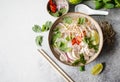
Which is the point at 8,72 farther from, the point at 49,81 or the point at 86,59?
the point at 86,59

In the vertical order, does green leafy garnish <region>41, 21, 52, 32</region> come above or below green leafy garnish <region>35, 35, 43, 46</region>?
above

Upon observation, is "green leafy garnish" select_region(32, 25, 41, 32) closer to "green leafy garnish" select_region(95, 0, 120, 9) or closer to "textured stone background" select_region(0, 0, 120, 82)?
"textured stone background" select_region(0, 0, 120, 82)

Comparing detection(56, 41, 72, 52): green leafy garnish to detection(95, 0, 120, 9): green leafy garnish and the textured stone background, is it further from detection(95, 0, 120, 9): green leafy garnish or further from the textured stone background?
detection(95, 0, 120, 9): green leafy garnish

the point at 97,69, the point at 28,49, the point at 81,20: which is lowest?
the point at 97,69

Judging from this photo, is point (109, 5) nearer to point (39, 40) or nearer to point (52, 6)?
point (52, 6)

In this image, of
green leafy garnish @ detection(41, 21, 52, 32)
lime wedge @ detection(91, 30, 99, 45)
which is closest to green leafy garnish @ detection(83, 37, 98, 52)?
lime wedge @ detection(91, 30, 99, 45)

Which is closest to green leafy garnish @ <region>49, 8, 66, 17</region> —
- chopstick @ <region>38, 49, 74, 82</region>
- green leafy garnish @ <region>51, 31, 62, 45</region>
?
green leafy garnish @ <region>51, 31, 62, 45</region>

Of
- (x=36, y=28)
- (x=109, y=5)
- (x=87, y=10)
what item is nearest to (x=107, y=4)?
(x=109, y=5)

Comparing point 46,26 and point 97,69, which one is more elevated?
point 46,26

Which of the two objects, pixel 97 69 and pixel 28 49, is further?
pixel 28 49

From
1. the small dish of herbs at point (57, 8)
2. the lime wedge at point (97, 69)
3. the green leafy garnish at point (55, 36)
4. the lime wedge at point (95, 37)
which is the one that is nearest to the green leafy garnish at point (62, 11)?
the small dish of herbs at point (57, 8)

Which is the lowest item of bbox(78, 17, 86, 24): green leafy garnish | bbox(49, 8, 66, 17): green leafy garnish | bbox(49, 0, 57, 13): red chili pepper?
bbox(78, 17, 86, 24): green leafy garnish

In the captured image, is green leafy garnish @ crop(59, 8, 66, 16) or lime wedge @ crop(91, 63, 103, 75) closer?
lime wedge @ crop(91, 63, 103, 75)

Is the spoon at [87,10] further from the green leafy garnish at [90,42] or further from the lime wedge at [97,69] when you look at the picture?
the lime wedge at [97,69]
